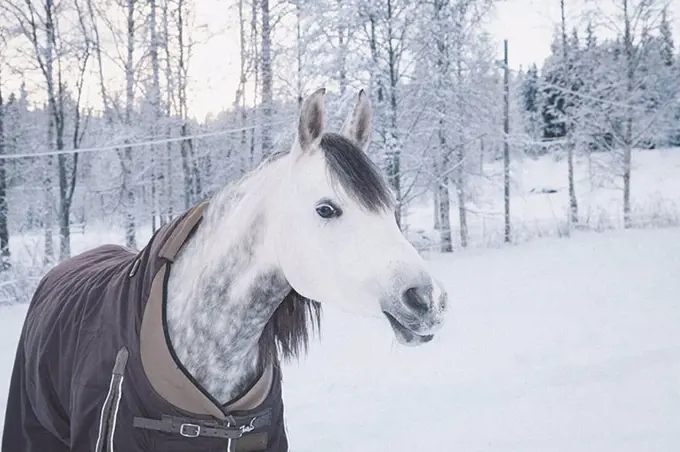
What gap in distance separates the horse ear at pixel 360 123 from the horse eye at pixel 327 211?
0.34 meters

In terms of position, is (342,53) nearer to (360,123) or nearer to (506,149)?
(506,149)

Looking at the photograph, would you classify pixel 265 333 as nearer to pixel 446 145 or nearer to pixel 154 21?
pixel 446 145

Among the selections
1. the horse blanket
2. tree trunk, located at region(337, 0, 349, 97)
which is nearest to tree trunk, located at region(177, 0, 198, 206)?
tree trunk, located at region(337, 0, 349, 97)

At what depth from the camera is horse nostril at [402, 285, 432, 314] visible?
1.22 m

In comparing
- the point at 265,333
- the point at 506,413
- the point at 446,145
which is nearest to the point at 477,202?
the point at 446,145

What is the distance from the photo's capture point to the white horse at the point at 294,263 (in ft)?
4.17

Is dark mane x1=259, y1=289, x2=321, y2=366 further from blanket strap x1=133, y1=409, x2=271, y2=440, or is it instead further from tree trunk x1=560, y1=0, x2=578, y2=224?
tree trunk x1=560, y1=0, x2=578, y2=224

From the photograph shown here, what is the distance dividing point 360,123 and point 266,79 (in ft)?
43.1

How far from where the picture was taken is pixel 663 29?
1606 cm

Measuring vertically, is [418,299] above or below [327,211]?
below

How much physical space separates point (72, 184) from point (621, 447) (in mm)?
12236

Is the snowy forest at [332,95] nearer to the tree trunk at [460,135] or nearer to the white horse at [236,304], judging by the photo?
the tree trunk at [460,135]

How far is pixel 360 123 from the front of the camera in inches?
63.6

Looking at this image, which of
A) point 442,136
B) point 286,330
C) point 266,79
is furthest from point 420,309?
point 266,79
